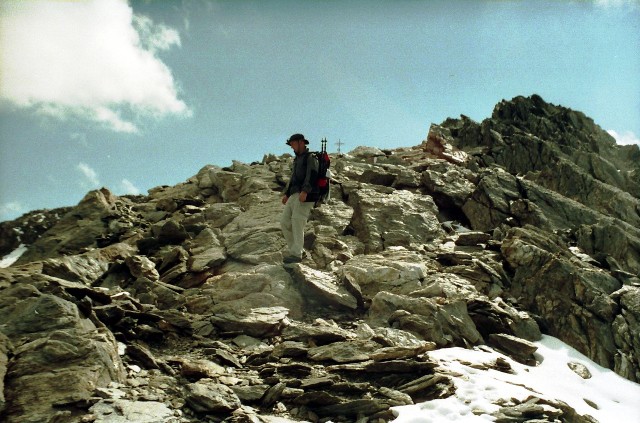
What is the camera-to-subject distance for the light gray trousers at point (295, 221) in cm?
1466

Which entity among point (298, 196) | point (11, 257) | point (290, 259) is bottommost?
point (290, 259)

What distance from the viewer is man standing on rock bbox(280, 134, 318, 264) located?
46.2 ft

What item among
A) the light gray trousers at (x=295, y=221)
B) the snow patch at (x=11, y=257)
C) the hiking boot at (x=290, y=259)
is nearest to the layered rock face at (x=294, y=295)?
the hiking boot at (x=290, y=259)

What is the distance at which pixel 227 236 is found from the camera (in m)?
18.1

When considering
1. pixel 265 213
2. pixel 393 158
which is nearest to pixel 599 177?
pixel 393 158

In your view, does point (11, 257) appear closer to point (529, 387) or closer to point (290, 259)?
point (290, 259)

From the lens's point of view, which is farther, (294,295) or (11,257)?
(11,257)

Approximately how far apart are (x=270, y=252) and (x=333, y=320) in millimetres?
4496

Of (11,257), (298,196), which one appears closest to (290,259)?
(298,196)

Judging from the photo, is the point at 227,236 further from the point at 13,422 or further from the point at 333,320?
the point at 13,422

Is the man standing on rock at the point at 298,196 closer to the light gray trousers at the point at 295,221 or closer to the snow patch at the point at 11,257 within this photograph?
the light gray trousers at the point at 295,221

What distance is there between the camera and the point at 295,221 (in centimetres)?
1470

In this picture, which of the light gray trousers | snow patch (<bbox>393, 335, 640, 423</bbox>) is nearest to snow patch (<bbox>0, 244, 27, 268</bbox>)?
the light gray trousers

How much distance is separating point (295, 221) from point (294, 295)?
262 centimetres
